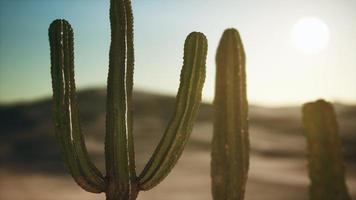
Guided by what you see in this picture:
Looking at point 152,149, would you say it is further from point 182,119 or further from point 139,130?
point 182,119

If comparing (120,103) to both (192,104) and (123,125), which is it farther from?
(192,104)

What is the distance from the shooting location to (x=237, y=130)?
6.02 m

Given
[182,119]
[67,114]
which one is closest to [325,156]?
[182,119]

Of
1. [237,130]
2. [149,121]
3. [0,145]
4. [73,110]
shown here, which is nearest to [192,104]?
[237,130]

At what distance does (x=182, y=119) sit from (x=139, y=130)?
85.8ft

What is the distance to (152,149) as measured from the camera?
90.0ft

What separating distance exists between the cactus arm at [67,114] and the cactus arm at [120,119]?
24 centimetres

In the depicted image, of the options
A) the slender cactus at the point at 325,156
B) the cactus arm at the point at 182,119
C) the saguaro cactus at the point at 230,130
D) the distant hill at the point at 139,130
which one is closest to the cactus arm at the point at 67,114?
the cactus arm at the point at 182,119

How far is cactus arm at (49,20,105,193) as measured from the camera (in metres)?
6.20

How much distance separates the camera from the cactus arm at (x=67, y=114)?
6199 mm

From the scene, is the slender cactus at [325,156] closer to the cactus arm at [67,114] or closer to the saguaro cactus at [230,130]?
the saguaro cactus at [230,130]

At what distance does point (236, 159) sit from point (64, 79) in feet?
6.97

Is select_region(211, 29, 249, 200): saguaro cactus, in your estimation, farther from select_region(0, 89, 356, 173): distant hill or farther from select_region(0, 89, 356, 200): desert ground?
select_region(0, 89, 356, 173): distant hill

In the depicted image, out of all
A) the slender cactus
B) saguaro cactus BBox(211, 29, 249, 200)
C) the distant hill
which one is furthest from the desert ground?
the slender cactus
